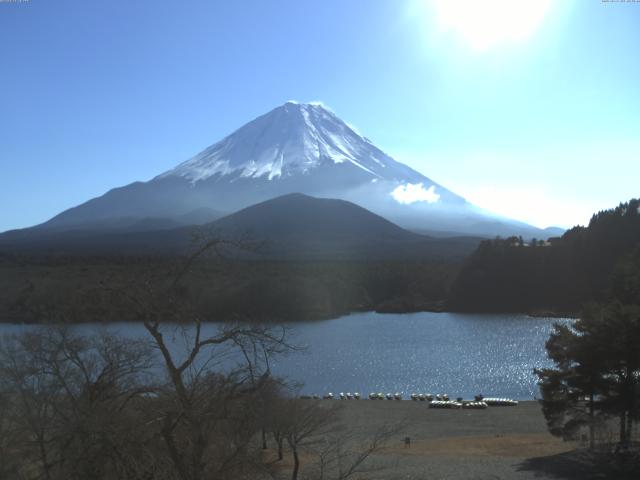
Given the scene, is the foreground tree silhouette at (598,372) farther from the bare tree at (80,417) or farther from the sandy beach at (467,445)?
the bare tree at (80,417)

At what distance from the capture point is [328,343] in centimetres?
4022

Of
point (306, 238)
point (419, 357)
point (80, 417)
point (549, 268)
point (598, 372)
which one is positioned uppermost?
point (306, 238)

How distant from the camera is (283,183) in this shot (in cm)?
14812

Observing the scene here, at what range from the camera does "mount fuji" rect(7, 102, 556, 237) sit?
14400 cm

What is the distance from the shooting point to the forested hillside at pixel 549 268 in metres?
61.2

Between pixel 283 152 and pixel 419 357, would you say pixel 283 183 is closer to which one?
pixel 283 152

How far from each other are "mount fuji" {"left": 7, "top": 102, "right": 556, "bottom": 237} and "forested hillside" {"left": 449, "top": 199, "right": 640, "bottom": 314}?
244 ft

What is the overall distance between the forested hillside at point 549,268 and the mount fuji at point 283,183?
74.4 meters

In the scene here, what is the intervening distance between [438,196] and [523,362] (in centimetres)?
14568

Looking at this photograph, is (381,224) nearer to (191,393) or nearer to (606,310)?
(606,310)

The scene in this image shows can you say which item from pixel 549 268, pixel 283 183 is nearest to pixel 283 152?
pixel 283 183

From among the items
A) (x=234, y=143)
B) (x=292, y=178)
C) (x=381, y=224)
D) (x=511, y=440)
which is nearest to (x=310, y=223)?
(x=381, y=224)

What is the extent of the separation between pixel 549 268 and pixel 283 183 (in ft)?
292

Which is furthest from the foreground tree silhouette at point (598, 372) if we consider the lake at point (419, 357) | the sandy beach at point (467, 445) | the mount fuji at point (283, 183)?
the mount fuji at point (283, 183)
